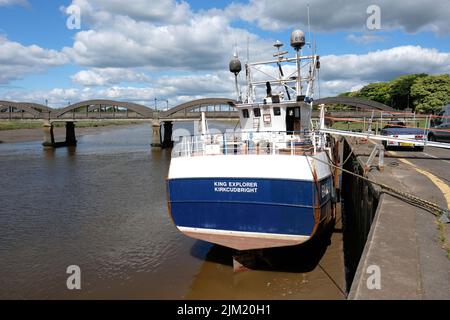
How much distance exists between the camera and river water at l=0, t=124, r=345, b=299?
11156mm

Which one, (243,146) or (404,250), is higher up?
(243,146)

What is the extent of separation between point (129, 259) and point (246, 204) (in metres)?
5.92

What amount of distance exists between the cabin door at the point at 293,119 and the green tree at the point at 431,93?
A: 59013 mm

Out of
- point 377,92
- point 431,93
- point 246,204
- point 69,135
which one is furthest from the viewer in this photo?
point 377,92

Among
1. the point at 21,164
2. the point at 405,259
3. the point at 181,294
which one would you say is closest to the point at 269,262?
the point at 181,294

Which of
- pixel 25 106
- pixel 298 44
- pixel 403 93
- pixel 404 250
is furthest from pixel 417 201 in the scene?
pixel 403 93

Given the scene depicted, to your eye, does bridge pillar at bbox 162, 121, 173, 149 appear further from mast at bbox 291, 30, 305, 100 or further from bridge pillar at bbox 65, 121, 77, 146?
mast at bbox 291, 30, 305, 100

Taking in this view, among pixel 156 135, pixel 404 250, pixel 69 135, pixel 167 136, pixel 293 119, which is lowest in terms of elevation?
pixel 404 250

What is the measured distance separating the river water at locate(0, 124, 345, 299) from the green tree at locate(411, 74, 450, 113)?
196 feet

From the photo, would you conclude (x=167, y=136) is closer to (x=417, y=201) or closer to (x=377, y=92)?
(x=417, y=201)

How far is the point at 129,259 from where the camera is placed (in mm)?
13484

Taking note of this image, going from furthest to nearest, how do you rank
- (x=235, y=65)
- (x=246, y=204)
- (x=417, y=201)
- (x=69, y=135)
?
(x=69, y=135) → (x=235, y=65) → (x=246, y=204) → (x=417, y=201)

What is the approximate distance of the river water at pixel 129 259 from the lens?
11156mm

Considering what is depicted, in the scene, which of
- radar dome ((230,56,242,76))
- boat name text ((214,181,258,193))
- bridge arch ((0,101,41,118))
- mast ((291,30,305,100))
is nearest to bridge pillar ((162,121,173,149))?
bridge arch ((0,101,41,118))
